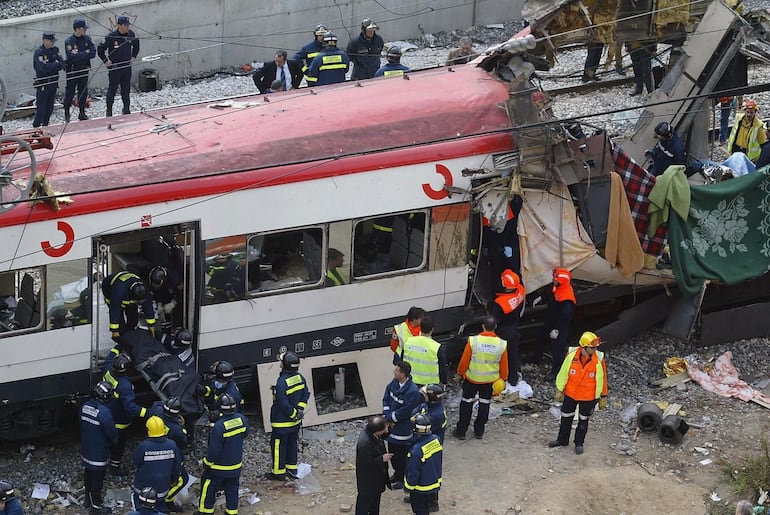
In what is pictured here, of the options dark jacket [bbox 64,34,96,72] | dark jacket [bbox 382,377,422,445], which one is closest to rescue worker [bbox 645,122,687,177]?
dark jacket [bbox 382,377,422,445]

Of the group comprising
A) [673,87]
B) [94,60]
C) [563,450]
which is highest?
[673,87]

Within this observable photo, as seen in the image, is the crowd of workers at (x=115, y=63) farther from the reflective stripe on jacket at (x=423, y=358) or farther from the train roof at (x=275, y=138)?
the reflective stripe on jacket at (x=423, y=358)

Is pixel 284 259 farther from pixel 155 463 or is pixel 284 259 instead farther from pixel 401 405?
pixel 155 463

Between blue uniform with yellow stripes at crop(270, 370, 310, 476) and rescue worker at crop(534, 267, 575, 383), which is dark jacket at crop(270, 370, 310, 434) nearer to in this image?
blue uniform with yellow stripes at crop(270, 370, 310, 476)

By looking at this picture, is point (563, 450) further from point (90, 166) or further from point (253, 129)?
point (90, 166)

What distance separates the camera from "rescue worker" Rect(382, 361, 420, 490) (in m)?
12.3

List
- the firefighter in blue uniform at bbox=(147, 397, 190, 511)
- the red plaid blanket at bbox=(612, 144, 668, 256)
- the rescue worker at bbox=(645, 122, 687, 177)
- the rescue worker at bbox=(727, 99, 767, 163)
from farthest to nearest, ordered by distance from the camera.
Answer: the rescue worker at bbox=(727, 99, 767, 163) < the rescue worker at bbox=(645, 122, 687, 177) < the red plaid blanket at bbox=(612, 144, 668, 256) < the firefighter in blue uniform at bbox=(147, 397, 190, 511)

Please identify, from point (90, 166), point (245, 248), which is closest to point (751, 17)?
point (245, 248)

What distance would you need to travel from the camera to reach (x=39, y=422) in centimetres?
1307

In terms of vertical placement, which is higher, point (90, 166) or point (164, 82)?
point (90, 166)

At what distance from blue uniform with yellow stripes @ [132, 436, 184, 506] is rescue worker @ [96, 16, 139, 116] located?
9552 mm

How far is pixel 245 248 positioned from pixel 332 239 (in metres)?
0.95

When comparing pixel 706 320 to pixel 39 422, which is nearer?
pixel 39 422

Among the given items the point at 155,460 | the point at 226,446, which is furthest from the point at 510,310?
the point at 155,460
